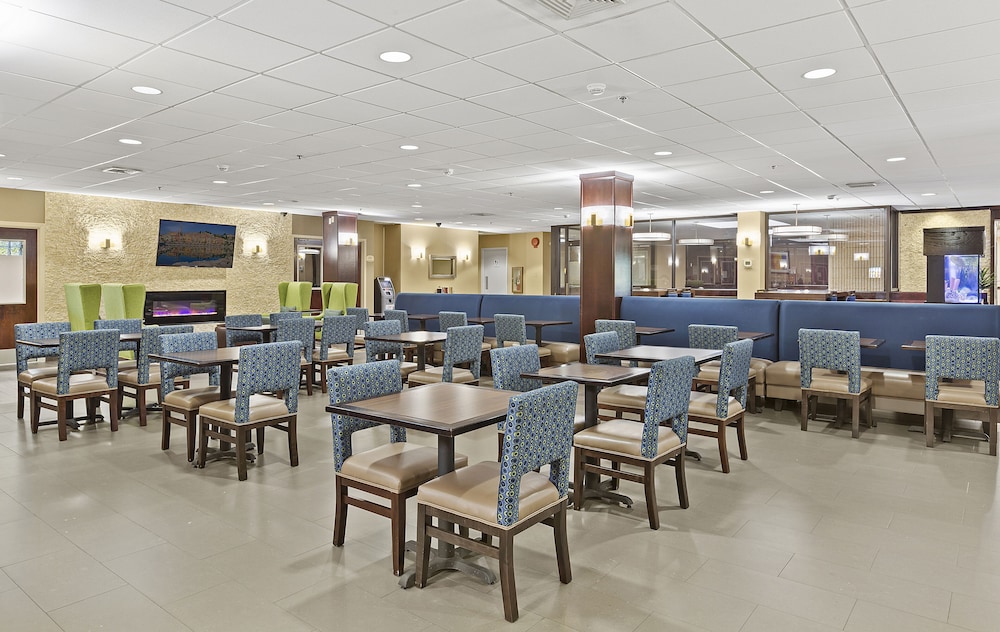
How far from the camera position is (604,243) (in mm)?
8719

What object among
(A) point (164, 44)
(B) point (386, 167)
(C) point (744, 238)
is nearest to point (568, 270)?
(C) point (744, 238)

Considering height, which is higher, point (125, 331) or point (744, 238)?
point (744, 238)

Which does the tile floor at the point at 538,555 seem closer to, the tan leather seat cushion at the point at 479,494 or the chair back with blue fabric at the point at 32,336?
the tan leather seat cushion at the point at 479,494

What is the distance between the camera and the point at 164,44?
3.96 metres

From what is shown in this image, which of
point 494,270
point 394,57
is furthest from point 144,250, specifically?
point 394,57

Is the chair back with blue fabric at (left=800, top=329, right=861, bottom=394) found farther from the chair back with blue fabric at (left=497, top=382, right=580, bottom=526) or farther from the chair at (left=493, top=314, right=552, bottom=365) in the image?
the chair back with blue fabric at (left=497, top=382, right=580, bottom=526)

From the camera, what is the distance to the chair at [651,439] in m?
3.67

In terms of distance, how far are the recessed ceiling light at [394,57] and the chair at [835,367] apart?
4361mm

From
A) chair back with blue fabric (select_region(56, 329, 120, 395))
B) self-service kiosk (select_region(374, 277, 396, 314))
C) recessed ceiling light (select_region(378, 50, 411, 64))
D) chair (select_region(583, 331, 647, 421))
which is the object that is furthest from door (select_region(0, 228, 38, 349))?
chair (select_region(583, 331, 647, 421))

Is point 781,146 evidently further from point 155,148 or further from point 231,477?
point 155,148

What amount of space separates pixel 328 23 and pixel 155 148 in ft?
14.9

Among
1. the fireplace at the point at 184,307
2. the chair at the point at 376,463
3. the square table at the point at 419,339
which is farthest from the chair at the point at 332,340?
the fireplace at the point at 184,307

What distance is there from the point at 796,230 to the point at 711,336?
818cm

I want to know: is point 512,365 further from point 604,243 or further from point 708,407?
point 604,243
